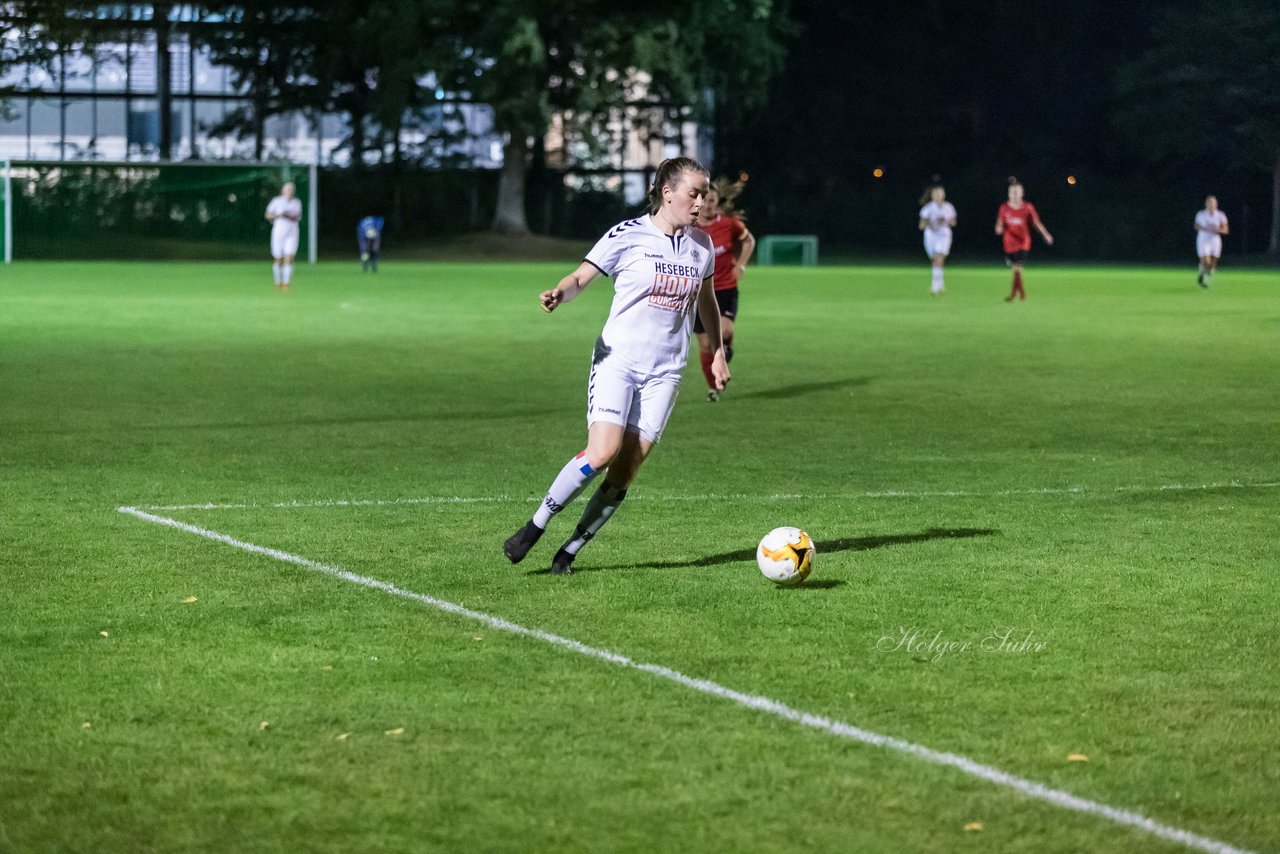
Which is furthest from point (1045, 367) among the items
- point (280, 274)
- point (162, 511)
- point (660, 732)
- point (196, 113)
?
point (196, 113)

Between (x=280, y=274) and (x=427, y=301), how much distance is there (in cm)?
534

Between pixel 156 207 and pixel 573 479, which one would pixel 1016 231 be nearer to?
pixel 156 207

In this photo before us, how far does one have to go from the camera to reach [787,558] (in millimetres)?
8047

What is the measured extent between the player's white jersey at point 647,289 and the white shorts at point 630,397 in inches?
1.8

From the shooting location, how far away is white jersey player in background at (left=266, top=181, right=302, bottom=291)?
115 feet

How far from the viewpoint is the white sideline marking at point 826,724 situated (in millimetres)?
4926

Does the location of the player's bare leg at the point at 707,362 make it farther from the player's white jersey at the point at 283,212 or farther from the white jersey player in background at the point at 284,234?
the player's white jersey at the point at 283,212

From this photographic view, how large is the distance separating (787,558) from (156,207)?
4500 centimetres

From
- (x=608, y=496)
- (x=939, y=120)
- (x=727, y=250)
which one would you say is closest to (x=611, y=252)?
(x=608, y=496)

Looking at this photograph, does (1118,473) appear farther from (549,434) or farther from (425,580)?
(425,580)

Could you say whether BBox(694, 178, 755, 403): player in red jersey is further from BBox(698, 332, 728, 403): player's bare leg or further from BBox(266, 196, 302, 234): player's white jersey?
BBox(266, 196, 302, 234): player's white jersey

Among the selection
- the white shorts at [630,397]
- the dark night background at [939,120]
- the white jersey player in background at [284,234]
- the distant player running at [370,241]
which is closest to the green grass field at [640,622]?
the white shorts at [630,397]

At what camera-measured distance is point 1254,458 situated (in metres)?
12.8

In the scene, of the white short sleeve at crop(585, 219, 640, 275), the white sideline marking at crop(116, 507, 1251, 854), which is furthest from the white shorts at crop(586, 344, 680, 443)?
the white sideline marking at crop(116, 507, 1251, 854)
